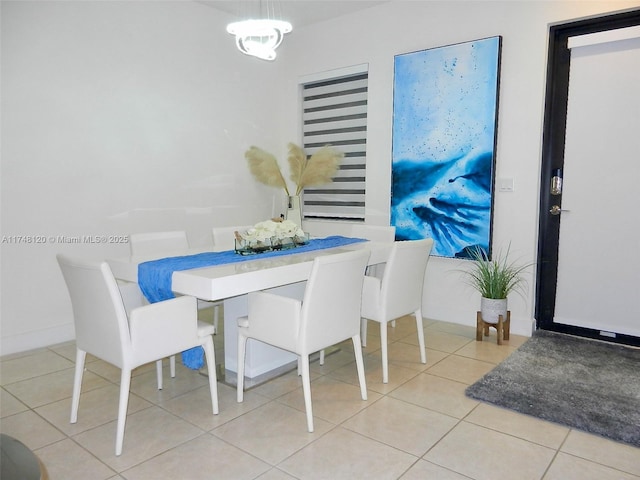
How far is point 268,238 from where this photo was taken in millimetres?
3049

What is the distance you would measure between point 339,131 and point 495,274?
226 centimetres

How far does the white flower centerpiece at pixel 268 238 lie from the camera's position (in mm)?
2971

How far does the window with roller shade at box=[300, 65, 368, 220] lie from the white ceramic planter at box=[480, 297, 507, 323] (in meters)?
1.65

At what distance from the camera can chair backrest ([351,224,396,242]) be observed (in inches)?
160

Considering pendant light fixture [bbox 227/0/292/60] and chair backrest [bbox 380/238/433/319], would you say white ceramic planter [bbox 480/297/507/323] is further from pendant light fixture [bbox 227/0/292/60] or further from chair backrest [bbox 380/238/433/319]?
pendant light fixture [bbox 227/0/292/60]

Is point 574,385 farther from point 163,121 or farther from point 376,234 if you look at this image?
point 163,121

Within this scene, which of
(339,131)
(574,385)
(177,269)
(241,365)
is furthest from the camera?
(339,131)

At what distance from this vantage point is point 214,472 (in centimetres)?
201

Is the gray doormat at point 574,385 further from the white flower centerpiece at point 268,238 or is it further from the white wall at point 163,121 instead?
the white flower centerpiece at point 268,238

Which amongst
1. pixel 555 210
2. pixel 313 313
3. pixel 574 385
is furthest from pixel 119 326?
pixel 555 210

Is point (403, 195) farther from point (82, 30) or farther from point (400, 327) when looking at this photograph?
point (82, 30)

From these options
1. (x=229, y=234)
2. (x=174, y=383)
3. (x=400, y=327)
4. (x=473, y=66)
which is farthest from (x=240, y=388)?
(x=473, y=66)

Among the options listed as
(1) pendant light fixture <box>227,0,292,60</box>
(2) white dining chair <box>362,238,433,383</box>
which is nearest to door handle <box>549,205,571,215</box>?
(2) white dining chair <box>362,238,433,383</box>

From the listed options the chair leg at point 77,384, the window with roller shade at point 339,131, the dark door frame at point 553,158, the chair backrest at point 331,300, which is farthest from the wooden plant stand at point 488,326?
the chair leg at point 77,384
